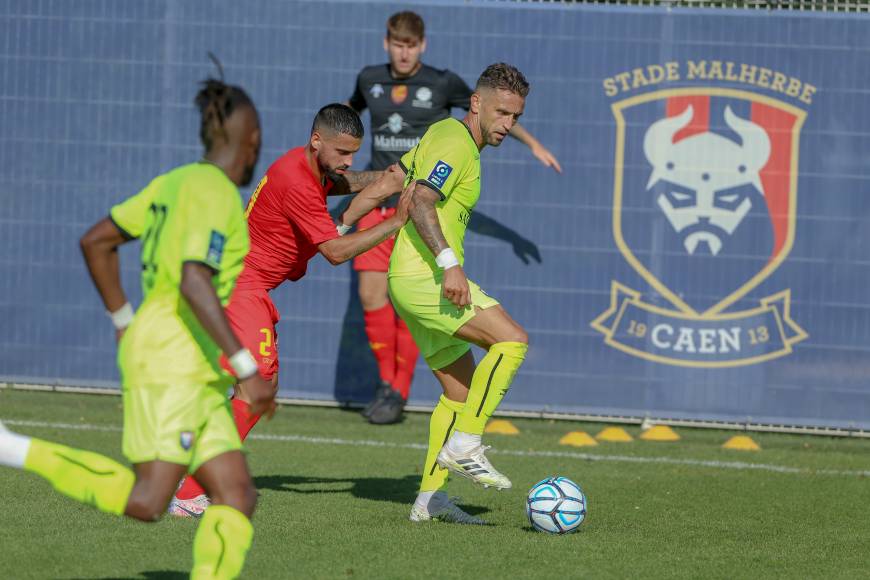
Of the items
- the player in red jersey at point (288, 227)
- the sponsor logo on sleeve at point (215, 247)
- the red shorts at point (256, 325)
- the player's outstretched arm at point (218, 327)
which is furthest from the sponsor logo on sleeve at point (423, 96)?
the player's outstretched arm at point (218, 327)

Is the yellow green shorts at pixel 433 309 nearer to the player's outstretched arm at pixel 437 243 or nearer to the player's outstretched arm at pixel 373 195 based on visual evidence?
the player's outstretched arm at pixel 437 243

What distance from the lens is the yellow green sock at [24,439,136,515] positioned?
5020 millimetres

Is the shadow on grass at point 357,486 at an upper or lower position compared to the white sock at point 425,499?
lower

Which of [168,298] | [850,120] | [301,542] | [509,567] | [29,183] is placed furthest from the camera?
[29,183]

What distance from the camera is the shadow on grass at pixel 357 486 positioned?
26.7 ft

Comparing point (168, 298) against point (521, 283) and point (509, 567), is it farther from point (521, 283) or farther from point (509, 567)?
point (521, 283)

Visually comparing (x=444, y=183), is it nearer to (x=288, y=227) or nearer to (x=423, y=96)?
(x=288, y=227)

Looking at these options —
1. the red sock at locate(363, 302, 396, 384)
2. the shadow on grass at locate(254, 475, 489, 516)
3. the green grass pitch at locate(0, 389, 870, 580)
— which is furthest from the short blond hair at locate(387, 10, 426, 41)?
the shadow on grass at locate(254, 475, 489, 516)

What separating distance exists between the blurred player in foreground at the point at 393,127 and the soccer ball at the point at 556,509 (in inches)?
163

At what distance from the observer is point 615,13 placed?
37.7 feet

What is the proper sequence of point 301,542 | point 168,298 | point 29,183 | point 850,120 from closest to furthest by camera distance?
point 168,298
point 301,542
point 850,120
point 29,183

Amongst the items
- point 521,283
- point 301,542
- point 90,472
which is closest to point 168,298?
point 90,472

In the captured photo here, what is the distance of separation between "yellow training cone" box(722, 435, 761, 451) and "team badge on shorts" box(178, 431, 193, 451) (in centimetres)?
645

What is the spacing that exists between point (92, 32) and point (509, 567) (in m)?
7.34
